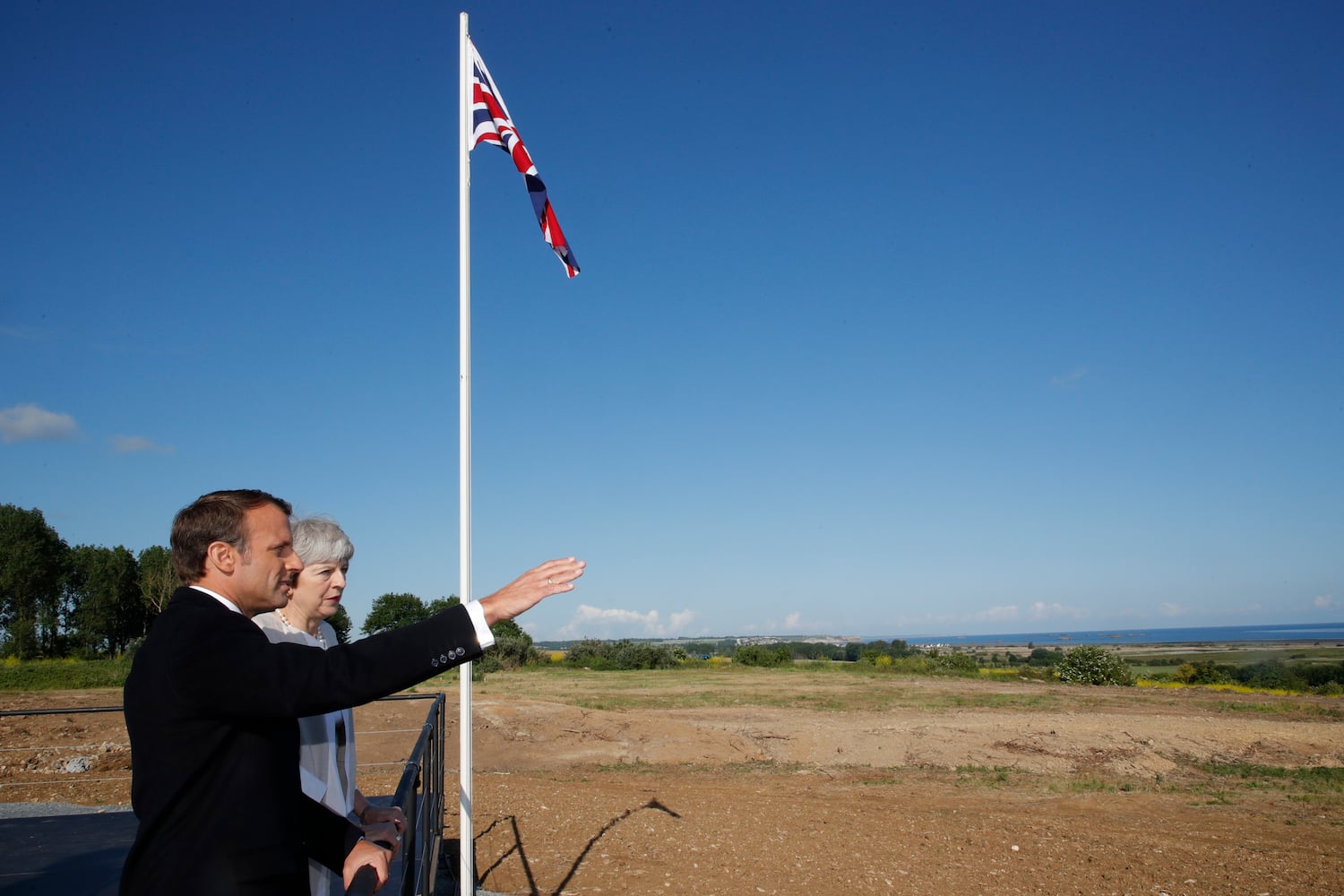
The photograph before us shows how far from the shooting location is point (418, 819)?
2.97 meters

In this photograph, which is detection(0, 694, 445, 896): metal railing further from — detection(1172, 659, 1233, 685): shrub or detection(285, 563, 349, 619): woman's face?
detection(1172, 659, 1233, 685): shrub

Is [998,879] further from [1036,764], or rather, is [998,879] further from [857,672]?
[857,672]

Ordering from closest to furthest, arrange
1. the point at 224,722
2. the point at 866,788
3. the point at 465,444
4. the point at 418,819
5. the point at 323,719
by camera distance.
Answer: the point at 224,722
the point at 323,719
the point at 418,819
the point at 465,444
the point at 866,788

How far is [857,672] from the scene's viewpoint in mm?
38781

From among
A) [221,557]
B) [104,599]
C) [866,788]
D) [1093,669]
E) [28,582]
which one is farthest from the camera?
[104,599]

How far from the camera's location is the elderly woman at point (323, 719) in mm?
2080

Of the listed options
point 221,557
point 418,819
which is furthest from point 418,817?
point 221,557

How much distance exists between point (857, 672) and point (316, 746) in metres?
39.0

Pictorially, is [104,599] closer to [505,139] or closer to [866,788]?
[866,788]

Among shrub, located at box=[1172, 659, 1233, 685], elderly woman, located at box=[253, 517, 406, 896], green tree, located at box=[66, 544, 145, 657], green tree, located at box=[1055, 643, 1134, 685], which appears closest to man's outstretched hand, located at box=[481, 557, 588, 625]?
elderly woman, located at box=[253, 517, 406, 896]

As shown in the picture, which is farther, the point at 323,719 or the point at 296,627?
the point at 296,627

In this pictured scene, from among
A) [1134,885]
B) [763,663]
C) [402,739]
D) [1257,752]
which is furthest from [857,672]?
[1134,885]

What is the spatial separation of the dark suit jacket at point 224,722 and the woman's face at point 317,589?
0.87m

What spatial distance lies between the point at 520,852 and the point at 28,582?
54658mm
